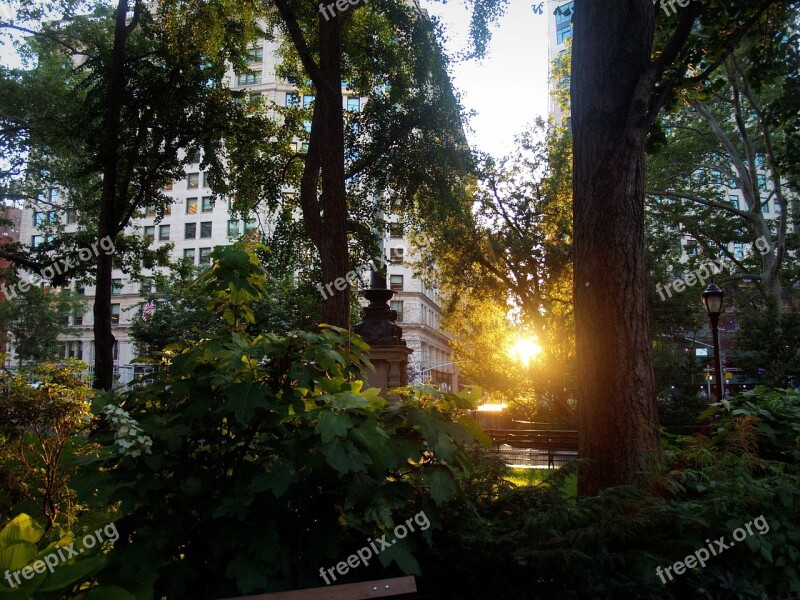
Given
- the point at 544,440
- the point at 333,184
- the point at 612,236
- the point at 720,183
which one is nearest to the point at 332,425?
the point at 612,236

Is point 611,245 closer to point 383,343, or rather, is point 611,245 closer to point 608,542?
point 608,542

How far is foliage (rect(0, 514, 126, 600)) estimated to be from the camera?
7.96 ft

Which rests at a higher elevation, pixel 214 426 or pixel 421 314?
pixel 421 314

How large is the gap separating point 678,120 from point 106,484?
3220 cm

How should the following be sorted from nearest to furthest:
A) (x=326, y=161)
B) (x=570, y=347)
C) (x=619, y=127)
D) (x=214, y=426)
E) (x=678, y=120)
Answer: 1. (x=214, y=426)
2. (x=619, y=127)
3. (x=326, y=161)
4. (x=570, y=347)
5. (x=678, y=120)

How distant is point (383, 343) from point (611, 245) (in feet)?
25.0

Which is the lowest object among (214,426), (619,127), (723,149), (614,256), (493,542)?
(493,542)

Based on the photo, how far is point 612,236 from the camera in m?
5.08

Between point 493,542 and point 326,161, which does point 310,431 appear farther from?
point 326,161

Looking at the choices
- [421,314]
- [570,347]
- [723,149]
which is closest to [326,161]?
[570,347]

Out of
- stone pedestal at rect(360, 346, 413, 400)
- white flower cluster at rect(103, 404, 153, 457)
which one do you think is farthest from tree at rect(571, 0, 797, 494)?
stone pedestal at rect(360, 346, 413, 400)

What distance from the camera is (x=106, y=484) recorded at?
2.75 metres

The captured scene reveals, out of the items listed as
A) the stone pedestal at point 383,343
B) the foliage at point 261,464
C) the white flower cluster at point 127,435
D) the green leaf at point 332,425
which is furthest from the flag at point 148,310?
the green leaf at point 332,425

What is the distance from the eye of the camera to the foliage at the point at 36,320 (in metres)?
45.9
